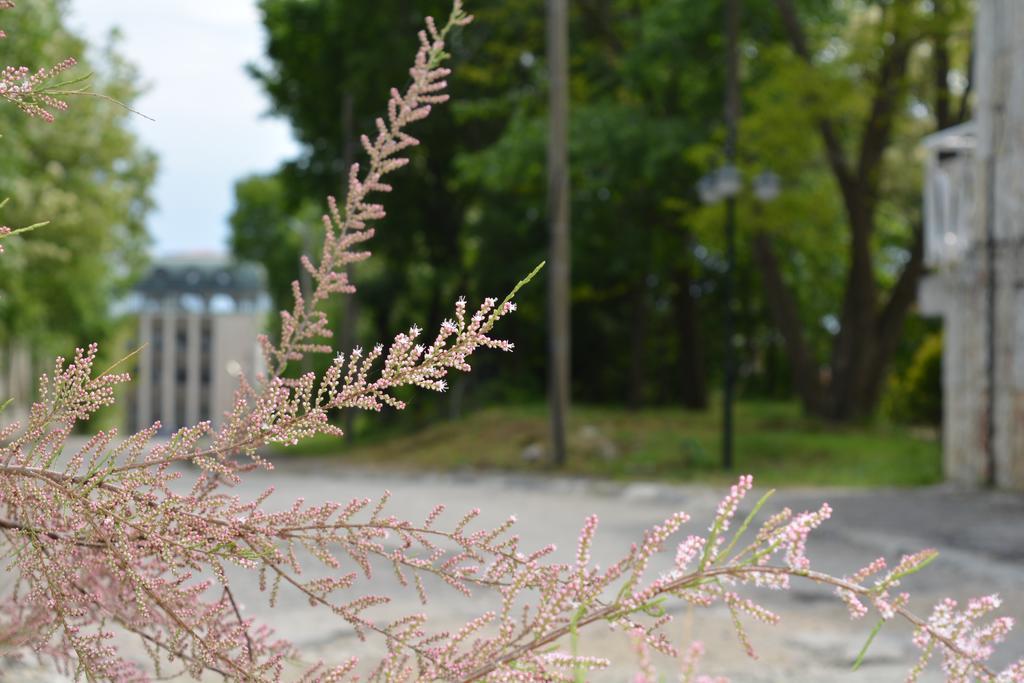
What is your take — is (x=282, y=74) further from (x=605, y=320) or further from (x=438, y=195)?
(x=605, y=320)

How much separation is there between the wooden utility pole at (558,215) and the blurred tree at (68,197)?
8.04 m

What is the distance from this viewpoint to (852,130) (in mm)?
23875

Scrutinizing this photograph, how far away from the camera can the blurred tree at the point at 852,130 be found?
1958 centimetres

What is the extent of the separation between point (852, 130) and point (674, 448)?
7.97 metres

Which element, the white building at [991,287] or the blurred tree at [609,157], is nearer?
the white building at [991,287]

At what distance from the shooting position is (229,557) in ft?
5.60

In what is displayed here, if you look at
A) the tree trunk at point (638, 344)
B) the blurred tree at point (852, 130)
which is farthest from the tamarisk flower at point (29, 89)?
the tree trunk at point (638, 344)

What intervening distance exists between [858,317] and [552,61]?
8.44 meters

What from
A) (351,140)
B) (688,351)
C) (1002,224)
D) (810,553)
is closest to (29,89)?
(810,553)

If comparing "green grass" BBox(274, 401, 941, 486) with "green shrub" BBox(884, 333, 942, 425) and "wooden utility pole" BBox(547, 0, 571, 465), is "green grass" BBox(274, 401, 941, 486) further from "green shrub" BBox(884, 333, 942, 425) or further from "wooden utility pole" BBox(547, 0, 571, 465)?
"wooden utility pole" BBox(547, 0, 571, 465)

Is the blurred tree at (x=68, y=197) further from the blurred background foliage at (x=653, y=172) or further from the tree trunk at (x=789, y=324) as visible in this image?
the tree trunk at (x=789, y=324)

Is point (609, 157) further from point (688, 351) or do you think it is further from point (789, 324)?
point (688, 351)

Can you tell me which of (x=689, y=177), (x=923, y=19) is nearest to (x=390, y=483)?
(x=689, y=177)

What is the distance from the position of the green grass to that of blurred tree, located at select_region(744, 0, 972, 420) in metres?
1.32
